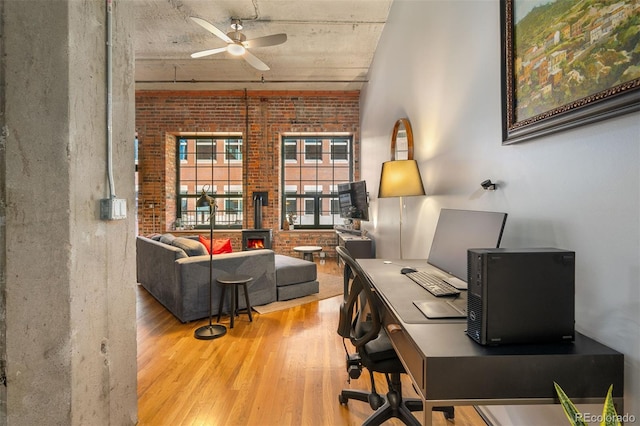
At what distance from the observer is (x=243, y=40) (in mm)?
3945

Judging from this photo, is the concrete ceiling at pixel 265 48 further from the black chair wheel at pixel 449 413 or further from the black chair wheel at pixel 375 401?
the black chair wheel at pixel 449 413

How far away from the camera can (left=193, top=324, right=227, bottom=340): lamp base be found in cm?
295

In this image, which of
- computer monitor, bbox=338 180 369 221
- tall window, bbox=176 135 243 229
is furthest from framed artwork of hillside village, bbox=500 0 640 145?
tall window, bbox=176 135 243 229

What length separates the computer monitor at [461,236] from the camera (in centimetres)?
149

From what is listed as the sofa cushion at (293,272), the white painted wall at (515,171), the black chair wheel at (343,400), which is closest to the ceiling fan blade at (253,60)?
the white painted wall at (515,171)

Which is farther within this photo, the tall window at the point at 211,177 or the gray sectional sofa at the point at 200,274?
the tall window at the point at 211,177

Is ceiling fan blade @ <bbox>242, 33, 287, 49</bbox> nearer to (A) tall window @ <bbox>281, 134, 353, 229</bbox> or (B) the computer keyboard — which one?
(B) the computer keyboard

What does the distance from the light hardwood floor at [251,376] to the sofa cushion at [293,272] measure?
A: 63cm

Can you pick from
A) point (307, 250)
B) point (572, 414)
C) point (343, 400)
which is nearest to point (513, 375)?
point (572, 414)

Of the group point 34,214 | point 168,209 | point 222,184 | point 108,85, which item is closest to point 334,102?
point 222,184

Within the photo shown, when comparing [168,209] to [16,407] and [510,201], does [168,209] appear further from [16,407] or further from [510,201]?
[510,201]

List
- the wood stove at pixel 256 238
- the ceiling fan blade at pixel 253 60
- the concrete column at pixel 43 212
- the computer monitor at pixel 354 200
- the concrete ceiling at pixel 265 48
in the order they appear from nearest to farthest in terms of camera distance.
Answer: the concrete column at pixel 43 212 → the concrete ceiling at pixel 265 48 → the ceiling fan blade at pixel 253 60 → the computer monitor at pixel 354 200 → the wood stove at pixel 256 238

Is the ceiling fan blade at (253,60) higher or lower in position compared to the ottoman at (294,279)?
higher

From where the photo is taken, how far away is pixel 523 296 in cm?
102
